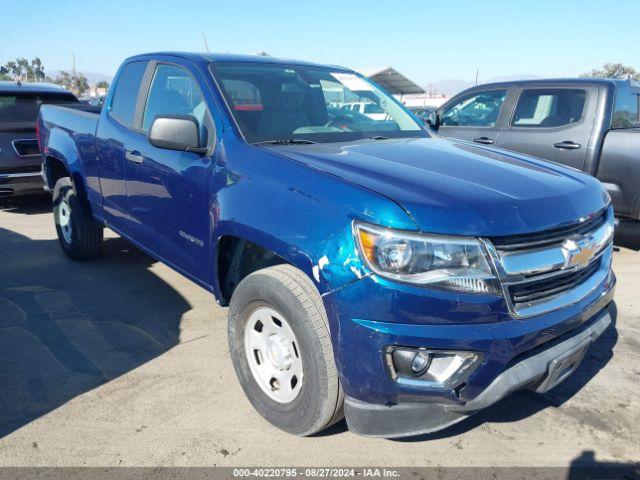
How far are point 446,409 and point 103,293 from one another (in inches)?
130

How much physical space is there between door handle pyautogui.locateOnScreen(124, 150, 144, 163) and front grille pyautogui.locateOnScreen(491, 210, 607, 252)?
245cm

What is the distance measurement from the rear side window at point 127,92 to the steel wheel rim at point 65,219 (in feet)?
4.78

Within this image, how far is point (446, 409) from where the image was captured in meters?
2.14

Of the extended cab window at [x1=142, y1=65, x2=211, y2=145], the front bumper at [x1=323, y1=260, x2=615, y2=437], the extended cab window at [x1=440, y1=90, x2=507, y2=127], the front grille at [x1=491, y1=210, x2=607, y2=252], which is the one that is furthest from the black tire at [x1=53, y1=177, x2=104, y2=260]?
the extended cab window at [x1=440, y1=90, x2=507, y2=127]

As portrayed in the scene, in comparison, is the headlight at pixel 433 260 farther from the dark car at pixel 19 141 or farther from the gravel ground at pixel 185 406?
the dark car at pixel 19 141

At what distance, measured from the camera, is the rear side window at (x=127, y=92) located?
3.96m

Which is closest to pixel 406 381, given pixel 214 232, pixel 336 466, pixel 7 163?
pixel 336 466

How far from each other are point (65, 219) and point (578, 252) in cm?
472

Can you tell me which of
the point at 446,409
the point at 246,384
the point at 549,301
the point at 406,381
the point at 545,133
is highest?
the point at 545,133

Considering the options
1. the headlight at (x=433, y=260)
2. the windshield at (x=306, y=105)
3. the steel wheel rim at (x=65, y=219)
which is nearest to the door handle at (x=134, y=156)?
the windshield at (x=306, y=105)

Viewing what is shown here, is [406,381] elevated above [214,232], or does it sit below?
below

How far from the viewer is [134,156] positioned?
3.65 metres

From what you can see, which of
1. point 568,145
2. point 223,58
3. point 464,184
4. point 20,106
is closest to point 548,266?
point 464,184

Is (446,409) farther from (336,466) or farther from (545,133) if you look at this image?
(545,133)
